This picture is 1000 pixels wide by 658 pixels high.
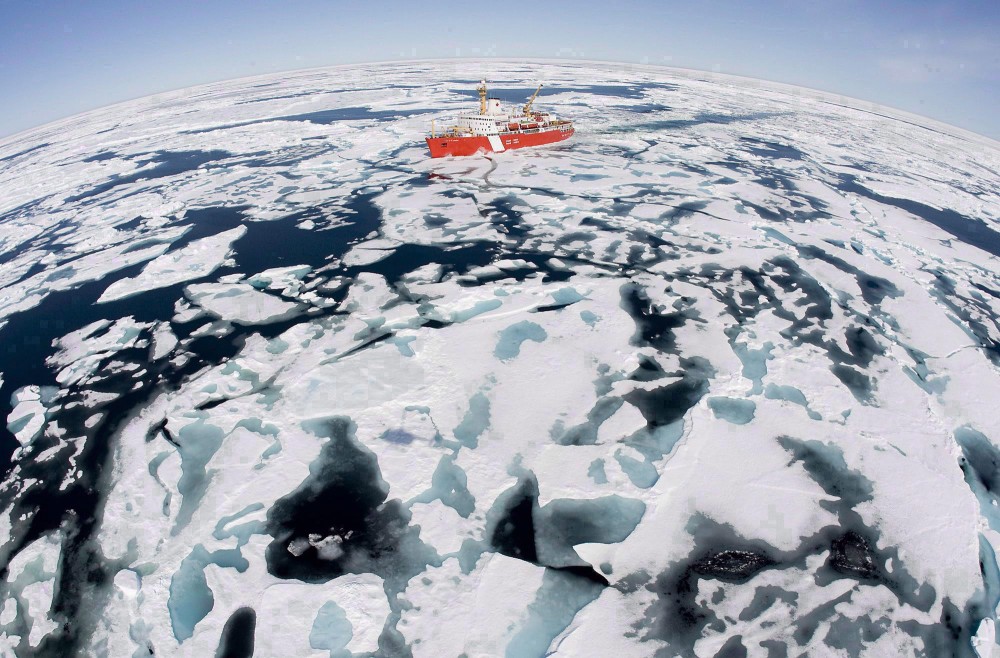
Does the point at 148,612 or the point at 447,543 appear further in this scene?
the point at 447,543

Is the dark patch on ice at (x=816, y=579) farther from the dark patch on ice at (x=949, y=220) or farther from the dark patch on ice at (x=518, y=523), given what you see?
the dark patch on ice at (x=949, y=220)

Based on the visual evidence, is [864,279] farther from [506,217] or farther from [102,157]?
[102,157]

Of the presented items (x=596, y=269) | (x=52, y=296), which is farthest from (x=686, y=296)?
(x=52, y=296)

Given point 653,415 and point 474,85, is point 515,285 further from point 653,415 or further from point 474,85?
point 474,85

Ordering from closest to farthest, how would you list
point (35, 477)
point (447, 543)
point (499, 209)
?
1. point (447, 543)
2. point (35, 477)
3. point (499, 209)

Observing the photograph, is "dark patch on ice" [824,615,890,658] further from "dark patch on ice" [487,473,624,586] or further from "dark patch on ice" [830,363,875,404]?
"dark patch on ice" [830,363,875,404]

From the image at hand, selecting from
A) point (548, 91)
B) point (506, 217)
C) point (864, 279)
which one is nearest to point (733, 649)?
point (864, 279)
